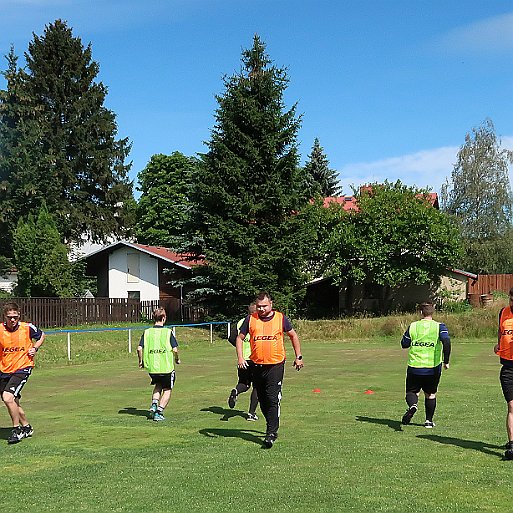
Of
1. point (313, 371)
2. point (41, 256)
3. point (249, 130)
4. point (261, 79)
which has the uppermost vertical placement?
point (261, 79)

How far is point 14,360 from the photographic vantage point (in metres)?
10.4

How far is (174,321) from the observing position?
48344 mm

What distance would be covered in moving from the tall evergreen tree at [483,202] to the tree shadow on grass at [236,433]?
53.7m

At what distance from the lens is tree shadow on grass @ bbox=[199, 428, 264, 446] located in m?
10.1

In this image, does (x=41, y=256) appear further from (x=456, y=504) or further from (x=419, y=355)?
(x=456, y=504)

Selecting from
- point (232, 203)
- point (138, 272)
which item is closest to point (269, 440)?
point (232, 203)

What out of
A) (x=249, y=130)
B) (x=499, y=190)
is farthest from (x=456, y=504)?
(x=499, y=190)

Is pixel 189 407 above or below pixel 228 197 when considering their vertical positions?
below

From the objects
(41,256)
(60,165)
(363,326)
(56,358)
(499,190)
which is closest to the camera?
(56,358)

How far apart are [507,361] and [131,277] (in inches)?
1812

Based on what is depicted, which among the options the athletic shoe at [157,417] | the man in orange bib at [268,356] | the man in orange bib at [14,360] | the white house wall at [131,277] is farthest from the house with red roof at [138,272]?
the man in orange bib at [268,356]

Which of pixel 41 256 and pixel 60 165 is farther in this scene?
pixel 60 165

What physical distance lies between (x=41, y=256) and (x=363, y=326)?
18.4 metres

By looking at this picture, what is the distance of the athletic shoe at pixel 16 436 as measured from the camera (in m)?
10.3
